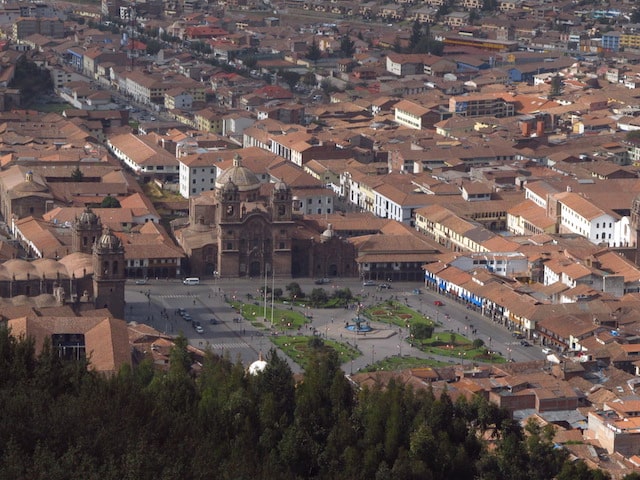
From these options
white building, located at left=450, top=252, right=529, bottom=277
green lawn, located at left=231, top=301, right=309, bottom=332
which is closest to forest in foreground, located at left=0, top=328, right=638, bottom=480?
green lawn, located at left=231, top=301, right=309, bottom=332

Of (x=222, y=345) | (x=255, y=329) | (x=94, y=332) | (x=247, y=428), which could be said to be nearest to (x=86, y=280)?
(x=222, y=345)

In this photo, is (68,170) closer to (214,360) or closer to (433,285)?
(433,285)

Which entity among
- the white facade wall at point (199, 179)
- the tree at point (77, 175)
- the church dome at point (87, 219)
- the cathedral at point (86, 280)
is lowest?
the white facade wall at point (199, 179)

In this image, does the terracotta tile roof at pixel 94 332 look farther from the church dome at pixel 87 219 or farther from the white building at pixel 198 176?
the white building at pixel 198 176

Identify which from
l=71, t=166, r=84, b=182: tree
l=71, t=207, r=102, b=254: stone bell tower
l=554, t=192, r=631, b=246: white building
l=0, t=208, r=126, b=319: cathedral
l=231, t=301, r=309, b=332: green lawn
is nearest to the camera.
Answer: l=0, t=208, r=126, b=319: cathedral

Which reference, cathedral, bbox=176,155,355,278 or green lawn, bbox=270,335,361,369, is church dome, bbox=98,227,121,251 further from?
cathedral, bbox=176,155,355,278

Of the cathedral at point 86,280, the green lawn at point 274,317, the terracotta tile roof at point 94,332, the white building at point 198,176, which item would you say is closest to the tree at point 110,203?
the white building at point 198,176
